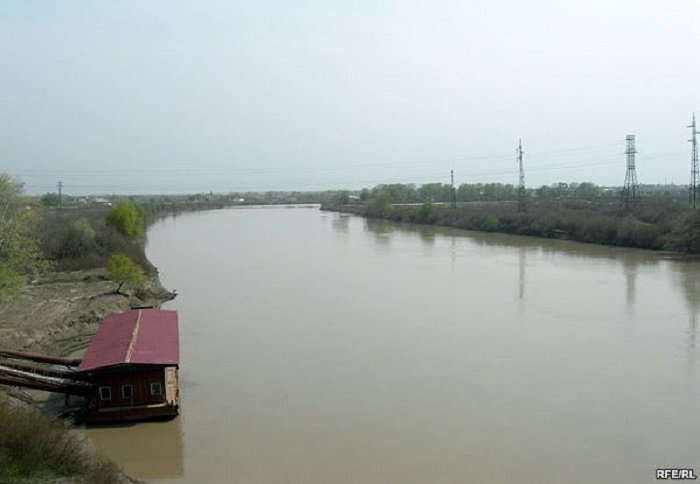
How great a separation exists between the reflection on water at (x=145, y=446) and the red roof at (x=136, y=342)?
61 cm

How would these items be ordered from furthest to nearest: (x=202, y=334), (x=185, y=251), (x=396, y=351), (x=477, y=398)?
1. (x=185, y=251)
2. (x=202, y=334)
3. (x=396, y=351)
4. (x=477, y=398)

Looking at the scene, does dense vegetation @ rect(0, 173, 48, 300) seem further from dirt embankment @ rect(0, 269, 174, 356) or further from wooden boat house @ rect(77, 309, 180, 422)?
wooden boat house @ rect(77, 309, 180, 422)

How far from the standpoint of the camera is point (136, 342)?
23.3 feet

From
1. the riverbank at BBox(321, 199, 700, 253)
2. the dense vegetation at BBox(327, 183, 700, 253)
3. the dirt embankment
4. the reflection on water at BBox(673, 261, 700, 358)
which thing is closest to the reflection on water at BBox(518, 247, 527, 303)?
the reflection on water at BBox(673, 261, 700, 358)

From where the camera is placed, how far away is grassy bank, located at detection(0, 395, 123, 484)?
4.20m

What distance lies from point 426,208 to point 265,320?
2999 centimetres

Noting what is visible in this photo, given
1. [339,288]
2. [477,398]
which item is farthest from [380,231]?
[477,398]

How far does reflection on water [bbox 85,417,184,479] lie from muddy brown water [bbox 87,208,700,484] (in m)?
0.02

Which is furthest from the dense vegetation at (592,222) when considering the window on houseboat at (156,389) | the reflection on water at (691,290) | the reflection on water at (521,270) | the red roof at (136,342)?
the window on houseboat at (156,389)

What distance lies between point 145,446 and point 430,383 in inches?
126

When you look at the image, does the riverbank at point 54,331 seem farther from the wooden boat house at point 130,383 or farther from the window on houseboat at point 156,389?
the window on houseboat at point 156,389

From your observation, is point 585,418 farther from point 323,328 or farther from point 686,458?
point 323,328

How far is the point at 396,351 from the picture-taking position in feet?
30.3

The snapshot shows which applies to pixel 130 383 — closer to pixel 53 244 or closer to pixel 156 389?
pixel 156 389
